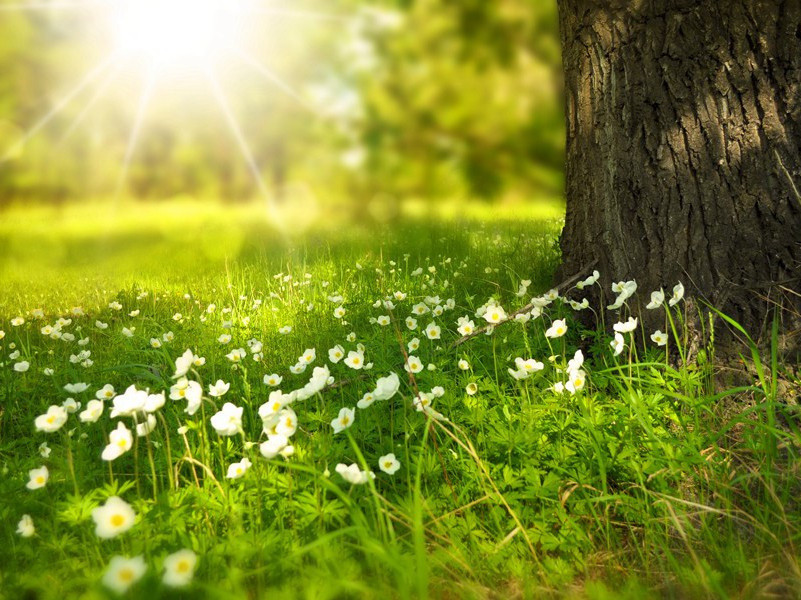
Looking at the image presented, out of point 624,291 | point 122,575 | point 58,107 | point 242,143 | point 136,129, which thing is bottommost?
point 122,575

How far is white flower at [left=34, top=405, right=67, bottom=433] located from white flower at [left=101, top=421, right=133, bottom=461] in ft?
0.50

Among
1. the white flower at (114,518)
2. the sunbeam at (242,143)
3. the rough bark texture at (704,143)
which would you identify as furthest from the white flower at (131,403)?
the sunbeam at (242,143)

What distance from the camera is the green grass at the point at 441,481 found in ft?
4.40

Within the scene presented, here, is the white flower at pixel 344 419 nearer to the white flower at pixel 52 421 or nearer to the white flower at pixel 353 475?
the white flower at pixel 353 475

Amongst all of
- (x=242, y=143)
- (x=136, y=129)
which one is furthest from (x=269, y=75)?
(x=136, y=129)

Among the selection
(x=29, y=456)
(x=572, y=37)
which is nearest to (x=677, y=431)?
(x=572, y=37)

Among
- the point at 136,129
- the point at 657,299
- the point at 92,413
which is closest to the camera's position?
the point at 92,413

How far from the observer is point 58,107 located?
5.40 metres

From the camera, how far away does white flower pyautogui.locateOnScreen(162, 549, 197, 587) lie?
0.99 meters

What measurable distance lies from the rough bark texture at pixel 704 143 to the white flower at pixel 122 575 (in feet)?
6.61

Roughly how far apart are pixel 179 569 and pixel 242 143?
16.2 ft

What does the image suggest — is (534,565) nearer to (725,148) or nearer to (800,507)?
(800,507)

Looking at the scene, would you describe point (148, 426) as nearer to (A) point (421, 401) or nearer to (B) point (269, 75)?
(A) point (421, 401)

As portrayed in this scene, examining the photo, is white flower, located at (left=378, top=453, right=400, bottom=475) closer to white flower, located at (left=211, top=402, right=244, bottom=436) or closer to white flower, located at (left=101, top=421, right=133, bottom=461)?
white flower, located at (left=211, top=402, right=244, bottom=436)
